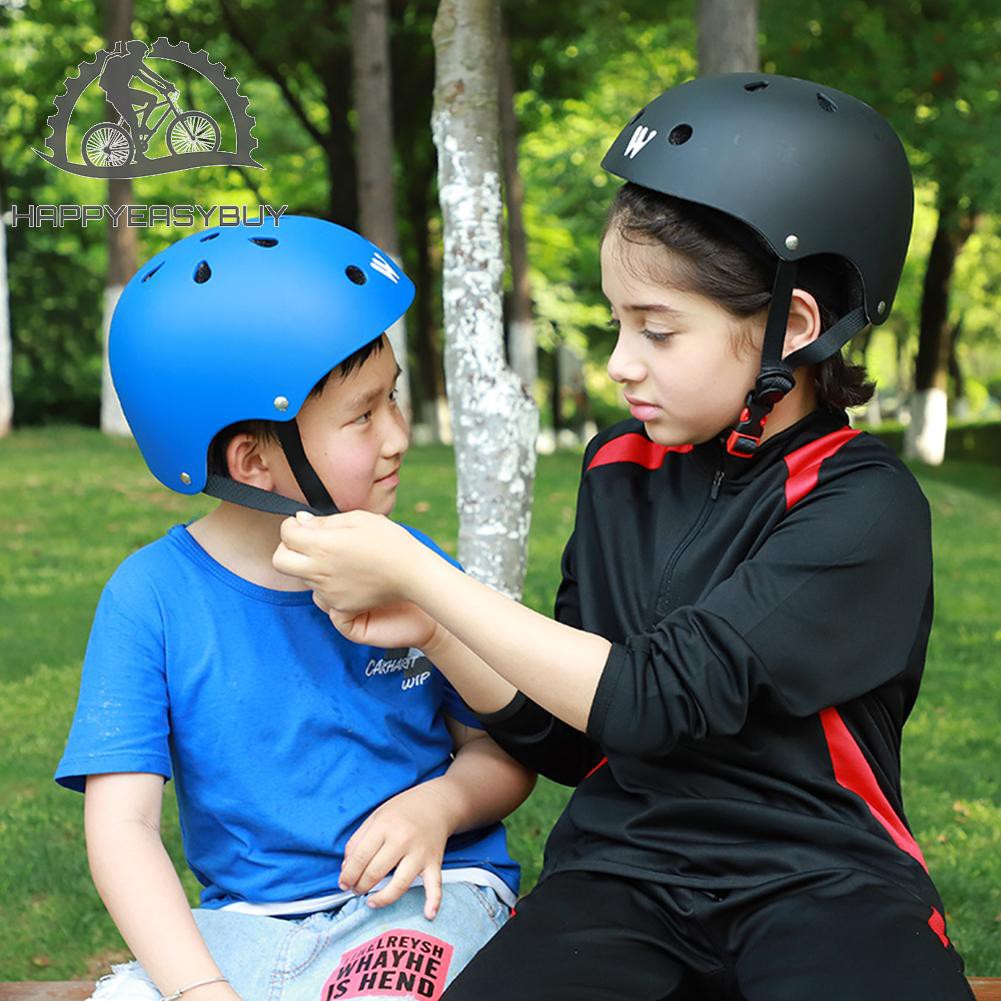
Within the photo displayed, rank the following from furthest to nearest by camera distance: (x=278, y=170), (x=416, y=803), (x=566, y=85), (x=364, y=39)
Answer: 1. (x=278, y=170)
2. (x=566, y=85)
3. (x=364, y=39)
4. (x=416, y=803)

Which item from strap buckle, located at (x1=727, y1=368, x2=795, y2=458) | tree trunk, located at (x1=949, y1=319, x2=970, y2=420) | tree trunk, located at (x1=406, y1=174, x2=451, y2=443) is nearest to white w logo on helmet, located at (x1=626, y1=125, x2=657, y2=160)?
strap buckle, located at (x1=727, y1=368, x2=795, y2=458)

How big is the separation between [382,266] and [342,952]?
1252 mm

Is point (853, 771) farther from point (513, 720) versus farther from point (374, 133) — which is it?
point (374, 133)

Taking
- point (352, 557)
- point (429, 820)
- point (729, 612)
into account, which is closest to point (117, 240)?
point (429, 820)

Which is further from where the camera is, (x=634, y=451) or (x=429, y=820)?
(x=634, y=451)

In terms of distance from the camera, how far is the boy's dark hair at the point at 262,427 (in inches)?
103

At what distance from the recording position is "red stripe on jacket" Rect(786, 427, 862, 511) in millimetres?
2420

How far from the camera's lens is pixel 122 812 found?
242cm

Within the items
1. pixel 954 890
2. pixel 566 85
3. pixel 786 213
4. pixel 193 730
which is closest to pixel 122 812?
pixel 193 730

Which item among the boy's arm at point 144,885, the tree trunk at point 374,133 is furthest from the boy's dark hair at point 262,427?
the tree trunk at point 374,133

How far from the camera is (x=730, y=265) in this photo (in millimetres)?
2447

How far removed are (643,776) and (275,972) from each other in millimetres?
707

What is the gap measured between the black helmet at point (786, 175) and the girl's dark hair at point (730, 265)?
0.12ft

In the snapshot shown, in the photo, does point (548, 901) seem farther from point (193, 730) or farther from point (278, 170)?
point (278, 170)
